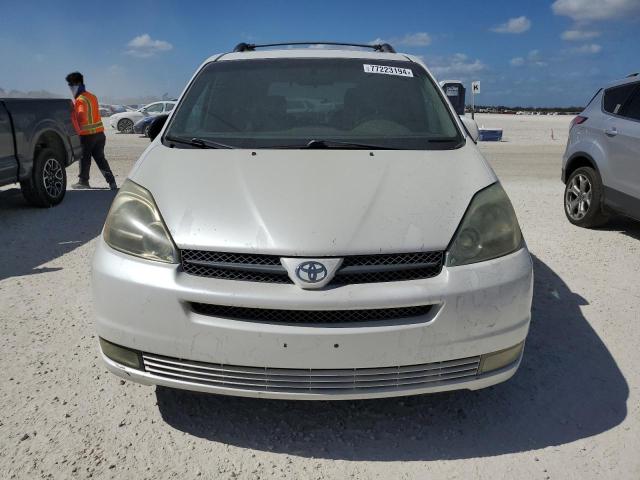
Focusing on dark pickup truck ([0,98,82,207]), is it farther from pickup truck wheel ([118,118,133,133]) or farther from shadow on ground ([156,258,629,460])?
pickup truck wheel ([118,118,133,133])

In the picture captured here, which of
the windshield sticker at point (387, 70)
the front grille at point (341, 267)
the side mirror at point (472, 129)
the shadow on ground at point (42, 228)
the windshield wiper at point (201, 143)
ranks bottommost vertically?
the shadow on ground at point (42, 228)

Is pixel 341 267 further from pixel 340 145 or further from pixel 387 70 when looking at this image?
pixel 387 70

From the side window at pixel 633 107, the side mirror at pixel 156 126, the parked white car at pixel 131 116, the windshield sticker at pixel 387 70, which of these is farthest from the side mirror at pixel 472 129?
the parked white car at pixel 131 116

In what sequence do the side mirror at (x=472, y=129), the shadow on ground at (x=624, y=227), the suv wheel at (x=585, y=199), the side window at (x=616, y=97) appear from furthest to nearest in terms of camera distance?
the shadow on ground at (x=624, y=227) < the suv wheel at (x=585, y=199) < the side window at (x=616, y=97) < the side mirror at (x=472, y=129)

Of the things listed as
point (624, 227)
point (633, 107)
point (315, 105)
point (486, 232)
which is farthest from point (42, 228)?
point (624, 227)

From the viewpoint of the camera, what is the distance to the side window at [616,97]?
581 centimetres

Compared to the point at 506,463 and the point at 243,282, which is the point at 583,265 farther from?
the point at 243,282

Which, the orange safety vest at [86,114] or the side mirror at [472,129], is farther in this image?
the orange safety vest at [86,114]

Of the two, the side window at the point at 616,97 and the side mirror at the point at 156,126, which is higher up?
the side mirror at the point at 156,126

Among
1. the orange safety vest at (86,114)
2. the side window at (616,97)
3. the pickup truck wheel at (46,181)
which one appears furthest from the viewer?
the orange safety vest at (86,114)

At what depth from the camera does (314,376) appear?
2219mm

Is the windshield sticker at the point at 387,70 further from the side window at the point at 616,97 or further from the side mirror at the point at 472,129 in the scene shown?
the side window at the point at 616,97

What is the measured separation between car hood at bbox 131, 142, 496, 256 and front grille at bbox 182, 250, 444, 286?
0.04 m

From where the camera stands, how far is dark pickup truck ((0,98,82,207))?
21.7 feet
